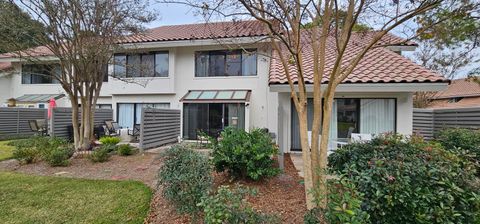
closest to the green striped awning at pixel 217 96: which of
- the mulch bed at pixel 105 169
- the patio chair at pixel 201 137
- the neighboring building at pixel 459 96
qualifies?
the patio chair at pixel 201 137

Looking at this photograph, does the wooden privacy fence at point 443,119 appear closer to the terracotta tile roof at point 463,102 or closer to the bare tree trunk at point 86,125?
the bare tree trunk at point 86,125

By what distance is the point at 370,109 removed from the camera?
490 inches

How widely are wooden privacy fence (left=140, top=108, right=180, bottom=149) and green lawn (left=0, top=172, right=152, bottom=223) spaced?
199 inches

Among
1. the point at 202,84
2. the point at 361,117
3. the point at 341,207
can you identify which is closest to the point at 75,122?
the point at 202,84

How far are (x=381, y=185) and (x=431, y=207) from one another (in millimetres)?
756

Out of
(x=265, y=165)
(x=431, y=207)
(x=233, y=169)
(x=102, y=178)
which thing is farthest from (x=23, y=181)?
(x=431, y=207)

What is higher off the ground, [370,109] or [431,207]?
[370,109]

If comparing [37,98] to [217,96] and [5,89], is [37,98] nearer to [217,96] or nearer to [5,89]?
[5,89]

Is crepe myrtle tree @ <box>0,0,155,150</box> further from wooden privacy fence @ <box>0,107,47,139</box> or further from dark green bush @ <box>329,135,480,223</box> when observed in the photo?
dark green bush @ <box>329,135,480,223</box>

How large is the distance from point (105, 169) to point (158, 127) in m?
5.52

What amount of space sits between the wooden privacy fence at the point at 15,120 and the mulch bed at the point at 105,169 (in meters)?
11.4

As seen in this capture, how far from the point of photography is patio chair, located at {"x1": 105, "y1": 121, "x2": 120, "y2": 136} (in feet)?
63.6

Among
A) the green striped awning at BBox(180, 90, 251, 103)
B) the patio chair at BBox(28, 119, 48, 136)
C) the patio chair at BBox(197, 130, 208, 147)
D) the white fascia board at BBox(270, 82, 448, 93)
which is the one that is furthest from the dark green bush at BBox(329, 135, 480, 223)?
the patio chair at BBox(28, 119, 48, 136)

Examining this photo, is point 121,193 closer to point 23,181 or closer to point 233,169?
point 233,169
